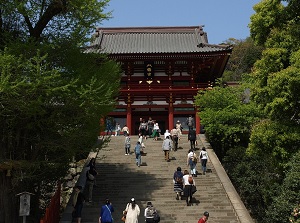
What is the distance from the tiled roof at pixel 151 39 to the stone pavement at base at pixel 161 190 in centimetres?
1295

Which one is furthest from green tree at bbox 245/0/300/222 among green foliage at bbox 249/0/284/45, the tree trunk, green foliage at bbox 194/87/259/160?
the tree trunk

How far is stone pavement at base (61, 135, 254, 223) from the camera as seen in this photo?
44.2ft

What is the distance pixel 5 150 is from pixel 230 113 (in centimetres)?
1140

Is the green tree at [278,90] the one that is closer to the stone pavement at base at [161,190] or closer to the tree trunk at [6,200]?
the stone pavement at base at [161,190]

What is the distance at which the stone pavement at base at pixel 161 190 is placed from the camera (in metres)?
13.5

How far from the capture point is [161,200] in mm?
14664

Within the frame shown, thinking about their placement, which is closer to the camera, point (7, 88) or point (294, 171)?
point (7, 88)

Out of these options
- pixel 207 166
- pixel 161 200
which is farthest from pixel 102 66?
pixel 207 166

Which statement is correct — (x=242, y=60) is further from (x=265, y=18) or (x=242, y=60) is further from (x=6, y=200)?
(x=6, y=200)

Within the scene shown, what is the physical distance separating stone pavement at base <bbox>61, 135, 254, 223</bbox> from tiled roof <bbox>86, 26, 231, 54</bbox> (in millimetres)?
12951

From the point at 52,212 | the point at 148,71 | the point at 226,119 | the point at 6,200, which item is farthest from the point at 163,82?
the point at 6,200

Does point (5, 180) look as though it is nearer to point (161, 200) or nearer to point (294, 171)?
point (161, 200)

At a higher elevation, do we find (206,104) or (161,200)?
(206,104)

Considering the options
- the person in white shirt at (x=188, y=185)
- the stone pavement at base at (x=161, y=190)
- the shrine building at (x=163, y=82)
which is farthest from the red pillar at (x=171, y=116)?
the person in white shirt at (x=188, y=185)
